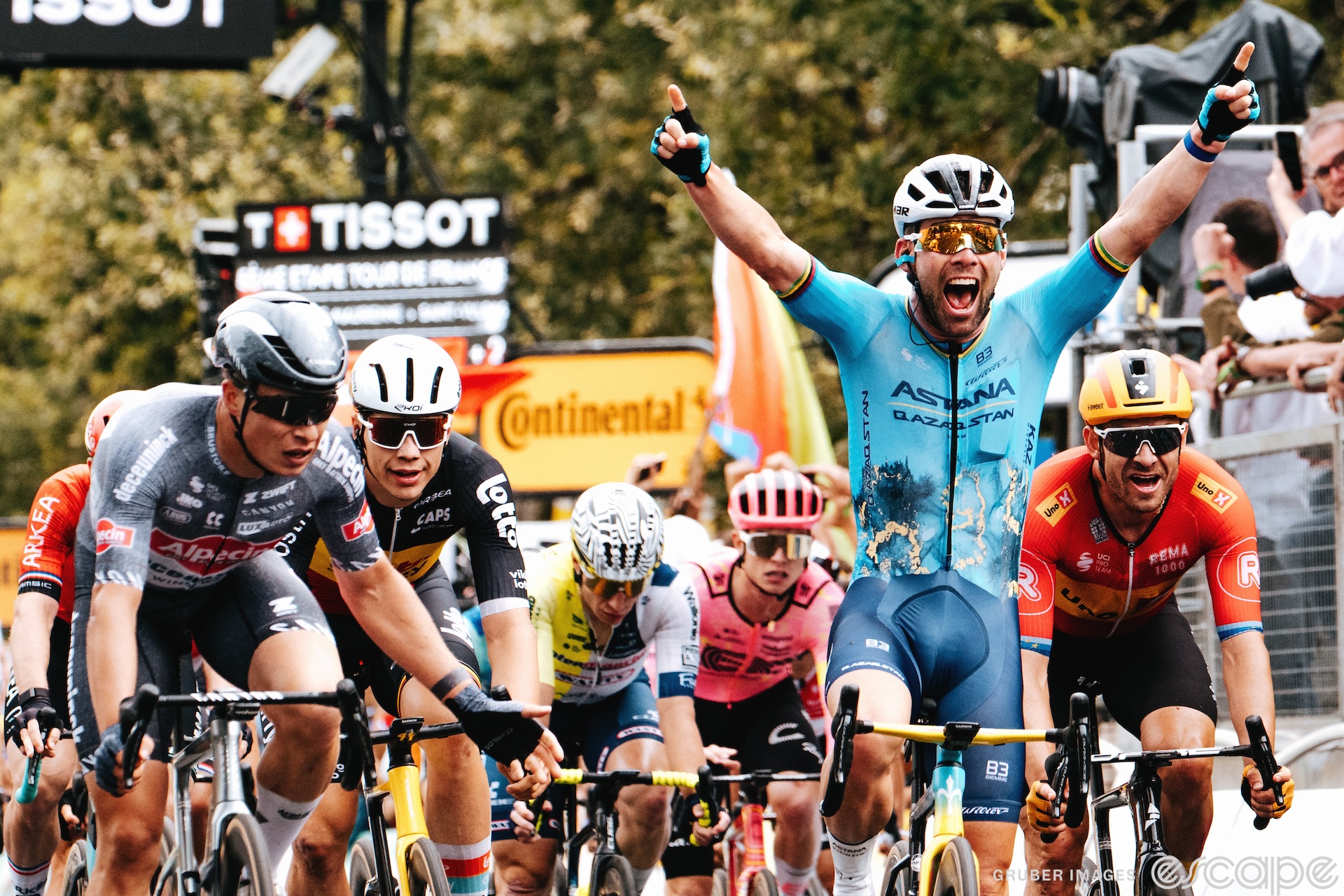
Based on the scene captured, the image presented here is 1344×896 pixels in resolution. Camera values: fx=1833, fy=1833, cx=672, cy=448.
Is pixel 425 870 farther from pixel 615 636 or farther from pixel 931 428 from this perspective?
pixel 931 428

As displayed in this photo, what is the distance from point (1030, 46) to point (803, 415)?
6398mm

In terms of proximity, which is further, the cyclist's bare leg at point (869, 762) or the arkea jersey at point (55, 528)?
the arkea jersey at point (55, 528)

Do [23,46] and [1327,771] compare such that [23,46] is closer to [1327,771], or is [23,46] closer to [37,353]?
[1327,771]

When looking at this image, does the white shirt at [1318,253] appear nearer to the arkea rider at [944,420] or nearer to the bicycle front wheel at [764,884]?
the arkea rider at [944,420]

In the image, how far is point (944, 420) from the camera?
5898mm

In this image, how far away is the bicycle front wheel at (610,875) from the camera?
748 centimetres

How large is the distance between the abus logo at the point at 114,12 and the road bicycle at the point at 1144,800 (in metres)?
9.66

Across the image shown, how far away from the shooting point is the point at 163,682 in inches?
240

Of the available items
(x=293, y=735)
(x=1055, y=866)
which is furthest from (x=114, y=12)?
(x=1055, y=866)

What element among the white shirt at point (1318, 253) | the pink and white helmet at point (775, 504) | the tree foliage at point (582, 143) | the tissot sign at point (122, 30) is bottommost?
the pink and white helmet at point (775, 504)

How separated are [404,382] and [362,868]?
188cm

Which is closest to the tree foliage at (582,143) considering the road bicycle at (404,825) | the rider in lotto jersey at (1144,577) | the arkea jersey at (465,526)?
the rider in lotto jersey at (1144,577)

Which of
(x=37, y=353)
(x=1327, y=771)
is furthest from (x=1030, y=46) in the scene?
(x=37, y=353)

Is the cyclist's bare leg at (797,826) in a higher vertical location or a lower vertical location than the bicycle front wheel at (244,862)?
lower
